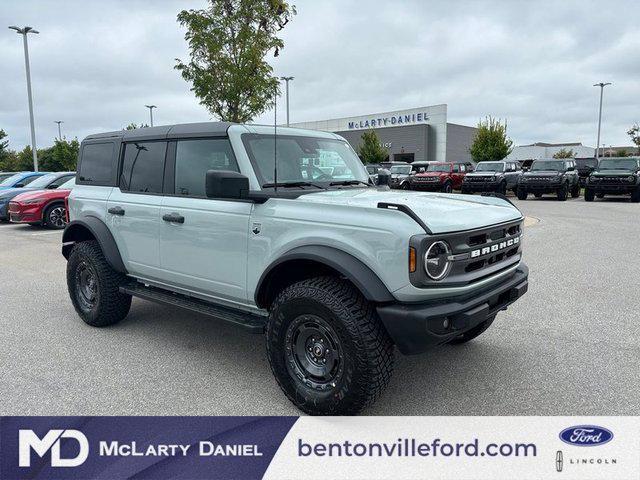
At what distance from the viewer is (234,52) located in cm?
1652

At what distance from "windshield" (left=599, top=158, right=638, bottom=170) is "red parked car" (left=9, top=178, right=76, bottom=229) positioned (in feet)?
67.8

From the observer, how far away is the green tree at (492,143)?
42344 mm

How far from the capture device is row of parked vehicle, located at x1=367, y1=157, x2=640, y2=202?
20.9 m

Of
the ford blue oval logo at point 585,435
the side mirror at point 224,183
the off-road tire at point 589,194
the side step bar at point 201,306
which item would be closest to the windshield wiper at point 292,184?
the side mirror at point 224,183

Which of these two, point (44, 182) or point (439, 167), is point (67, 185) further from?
point (439, 167)

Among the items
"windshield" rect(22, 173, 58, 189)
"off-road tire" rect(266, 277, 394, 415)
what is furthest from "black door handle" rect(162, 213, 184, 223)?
"windshield" rect(22, 173, 58, 189)

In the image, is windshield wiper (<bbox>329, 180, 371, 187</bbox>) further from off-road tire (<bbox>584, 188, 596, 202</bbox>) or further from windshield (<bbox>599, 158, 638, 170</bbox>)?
windshield (<bbox>599, 158, 638, 170</bbox>)

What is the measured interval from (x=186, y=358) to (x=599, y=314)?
4.24m

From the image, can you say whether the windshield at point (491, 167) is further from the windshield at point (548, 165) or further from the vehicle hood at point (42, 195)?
the vehicle hood at point (42, 195)

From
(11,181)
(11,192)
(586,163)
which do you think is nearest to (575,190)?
(586,163)

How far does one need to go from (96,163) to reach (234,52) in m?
12.4

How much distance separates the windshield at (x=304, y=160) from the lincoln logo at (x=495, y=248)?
1.41 m

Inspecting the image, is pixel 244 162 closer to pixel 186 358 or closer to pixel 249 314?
pixel 249 314

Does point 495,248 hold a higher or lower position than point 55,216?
higher
